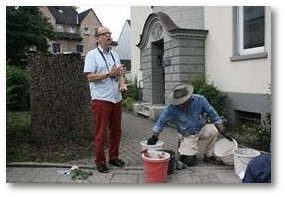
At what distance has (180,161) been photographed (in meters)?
3.16

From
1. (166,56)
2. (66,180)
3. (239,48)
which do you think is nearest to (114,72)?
(66,180)

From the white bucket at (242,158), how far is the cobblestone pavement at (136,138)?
1.33ft

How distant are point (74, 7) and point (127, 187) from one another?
1.31 m

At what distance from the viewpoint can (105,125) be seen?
300 centimetres

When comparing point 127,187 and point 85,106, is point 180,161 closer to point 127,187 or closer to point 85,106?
point 127,187

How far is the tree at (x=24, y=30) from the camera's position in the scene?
2789mm

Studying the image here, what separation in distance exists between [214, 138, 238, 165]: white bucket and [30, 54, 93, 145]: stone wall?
118 centimetres

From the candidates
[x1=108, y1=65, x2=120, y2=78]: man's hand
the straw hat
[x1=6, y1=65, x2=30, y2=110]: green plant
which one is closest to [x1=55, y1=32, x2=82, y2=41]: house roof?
[x1=108, y1=65, x2=120, y2=78]: man's hand

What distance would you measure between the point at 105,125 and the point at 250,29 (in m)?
1.49

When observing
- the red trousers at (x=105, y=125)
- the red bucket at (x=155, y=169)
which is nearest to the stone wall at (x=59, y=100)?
the red trousers at (x=105, y=125)

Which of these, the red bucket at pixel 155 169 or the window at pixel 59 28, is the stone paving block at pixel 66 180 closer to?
the red bucket at pixel 155 169

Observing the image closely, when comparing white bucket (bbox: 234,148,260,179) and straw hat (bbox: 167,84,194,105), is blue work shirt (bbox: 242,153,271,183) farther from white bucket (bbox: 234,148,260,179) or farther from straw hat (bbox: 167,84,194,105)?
straw hat (bbox: 167,84,194,105)

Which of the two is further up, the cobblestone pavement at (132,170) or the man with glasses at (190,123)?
the man with glasses at (190,123)
